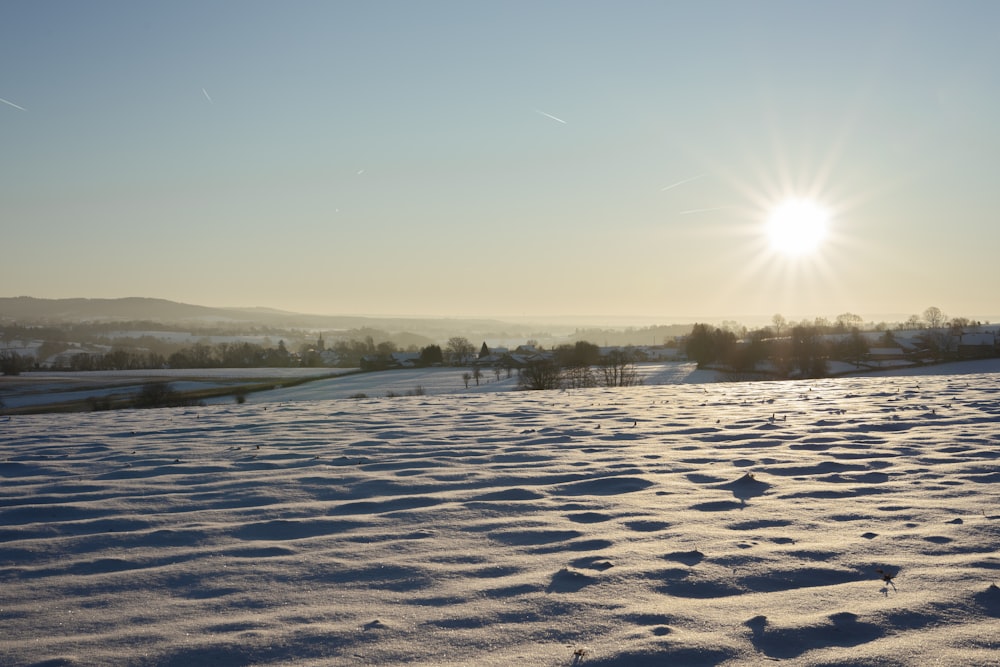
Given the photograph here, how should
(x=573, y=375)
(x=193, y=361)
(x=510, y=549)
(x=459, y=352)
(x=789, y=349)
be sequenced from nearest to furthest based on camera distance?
1. (x=510, y=549)
2. (x=573, y=375)
3. (x=789, y=349)
4. (x=459, y=352)
5. (x=193, y=361)

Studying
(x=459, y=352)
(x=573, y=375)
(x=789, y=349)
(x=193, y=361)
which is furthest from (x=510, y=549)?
(x=193, y=361)

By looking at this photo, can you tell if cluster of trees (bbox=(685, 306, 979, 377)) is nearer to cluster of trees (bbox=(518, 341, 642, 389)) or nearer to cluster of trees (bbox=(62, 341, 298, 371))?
cluster of trees (bbox=(518, 341, 642, 389))

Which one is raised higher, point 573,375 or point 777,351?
point 777,351

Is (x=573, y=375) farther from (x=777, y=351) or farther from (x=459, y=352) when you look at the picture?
(x=459, y=352)

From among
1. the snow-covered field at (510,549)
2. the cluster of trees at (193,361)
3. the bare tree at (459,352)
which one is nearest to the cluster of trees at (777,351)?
the bare tree at (459,352)

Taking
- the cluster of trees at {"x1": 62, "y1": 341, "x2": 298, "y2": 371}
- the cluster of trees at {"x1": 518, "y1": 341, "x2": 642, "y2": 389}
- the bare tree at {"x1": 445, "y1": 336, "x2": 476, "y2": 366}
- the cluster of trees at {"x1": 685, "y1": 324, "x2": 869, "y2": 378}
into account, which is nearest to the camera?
the cluster of trees at {"x1": 518, "y1": 341, "x2": 642, "y2": 389}

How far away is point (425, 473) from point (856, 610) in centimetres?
474

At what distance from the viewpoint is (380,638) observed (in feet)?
11.3

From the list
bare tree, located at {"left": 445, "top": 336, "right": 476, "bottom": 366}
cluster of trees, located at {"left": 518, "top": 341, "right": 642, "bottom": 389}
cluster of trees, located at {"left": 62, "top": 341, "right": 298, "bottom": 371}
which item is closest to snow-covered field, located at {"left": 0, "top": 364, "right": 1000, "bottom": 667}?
cluster of trees, located at {"left": 518, "top": 341, "right": 642, "bottom": 389}

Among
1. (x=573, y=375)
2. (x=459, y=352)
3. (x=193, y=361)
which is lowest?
(x=193, y=361)

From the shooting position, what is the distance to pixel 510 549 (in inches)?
191

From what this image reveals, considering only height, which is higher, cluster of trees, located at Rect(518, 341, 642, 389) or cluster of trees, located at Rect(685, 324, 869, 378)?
cluster of trees, located at Rect(685, 324, 869, 378)

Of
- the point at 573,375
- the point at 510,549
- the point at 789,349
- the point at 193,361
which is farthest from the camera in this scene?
the point at 193,361

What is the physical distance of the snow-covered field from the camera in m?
3.40
